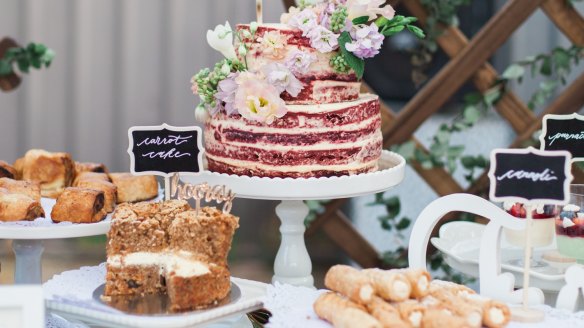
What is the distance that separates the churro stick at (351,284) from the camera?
1.19m

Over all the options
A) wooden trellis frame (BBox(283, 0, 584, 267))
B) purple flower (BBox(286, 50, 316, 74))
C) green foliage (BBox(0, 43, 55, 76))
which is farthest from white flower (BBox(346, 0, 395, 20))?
green foliage (BBox(0, 43, 55, 76))

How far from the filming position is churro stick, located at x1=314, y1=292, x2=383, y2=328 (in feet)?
3.72

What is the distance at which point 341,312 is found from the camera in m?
1.17

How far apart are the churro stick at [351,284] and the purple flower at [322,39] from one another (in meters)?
0.59

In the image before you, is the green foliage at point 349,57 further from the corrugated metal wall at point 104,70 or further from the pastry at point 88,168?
the corrugated metal wall at point 104,70

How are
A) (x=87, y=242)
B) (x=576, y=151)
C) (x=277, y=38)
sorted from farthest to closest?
(x=87, y=242), (x=277, y=38), (x=576, y=151)

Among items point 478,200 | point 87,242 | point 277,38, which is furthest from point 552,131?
point 87,242

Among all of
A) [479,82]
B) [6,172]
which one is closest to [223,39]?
[6,172]

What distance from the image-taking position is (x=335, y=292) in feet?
4.09

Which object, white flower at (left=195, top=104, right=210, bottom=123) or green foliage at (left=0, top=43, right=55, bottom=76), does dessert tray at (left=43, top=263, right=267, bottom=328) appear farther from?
green foliage at (left=0, top=43, right=55, bottom=76)

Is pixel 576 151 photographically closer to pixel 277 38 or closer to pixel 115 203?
pixel 277 38

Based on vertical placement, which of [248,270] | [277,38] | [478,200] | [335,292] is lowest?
[248,270]

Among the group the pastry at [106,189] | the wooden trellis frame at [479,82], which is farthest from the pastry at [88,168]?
the wooden trellis frame at [479,82]

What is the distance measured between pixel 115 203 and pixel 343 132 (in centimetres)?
48
